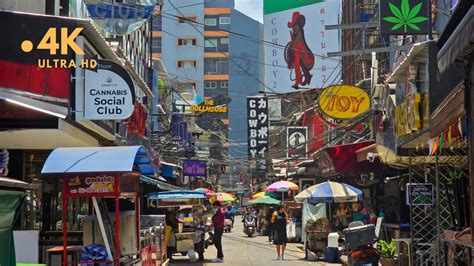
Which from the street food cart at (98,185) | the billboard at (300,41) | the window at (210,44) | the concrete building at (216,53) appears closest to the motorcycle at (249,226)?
the billboard at (300,41)

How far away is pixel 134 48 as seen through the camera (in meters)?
25.0

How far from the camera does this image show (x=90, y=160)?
10070 mm

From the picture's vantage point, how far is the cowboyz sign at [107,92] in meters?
14.1

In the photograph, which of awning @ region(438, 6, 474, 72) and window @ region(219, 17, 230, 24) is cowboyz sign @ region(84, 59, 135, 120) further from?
window @ region(219, 17, 230, 24)

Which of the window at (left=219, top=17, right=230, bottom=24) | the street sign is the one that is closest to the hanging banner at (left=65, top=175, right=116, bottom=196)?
the street sign

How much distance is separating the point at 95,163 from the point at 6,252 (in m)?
3.86

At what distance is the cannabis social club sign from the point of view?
44.1 ft

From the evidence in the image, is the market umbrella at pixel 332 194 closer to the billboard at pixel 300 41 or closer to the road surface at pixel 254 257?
the road surface at pixel 254 257

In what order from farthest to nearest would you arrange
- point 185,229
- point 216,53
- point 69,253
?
1. point 216,53
2. point 185,229
3. point 69,253

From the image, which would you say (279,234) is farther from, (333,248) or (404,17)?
(404,17)

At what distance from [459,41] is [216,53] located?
74.1m

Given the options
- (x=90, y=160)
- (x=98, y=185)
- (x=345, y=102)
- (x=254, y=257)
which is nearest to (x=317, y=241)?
(x=254, y=257)

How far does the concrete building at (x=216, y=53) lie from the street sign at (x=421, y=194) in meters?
55.4

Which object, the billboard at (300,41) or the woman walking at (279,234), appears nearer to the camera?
the woman walking at (279,234)
